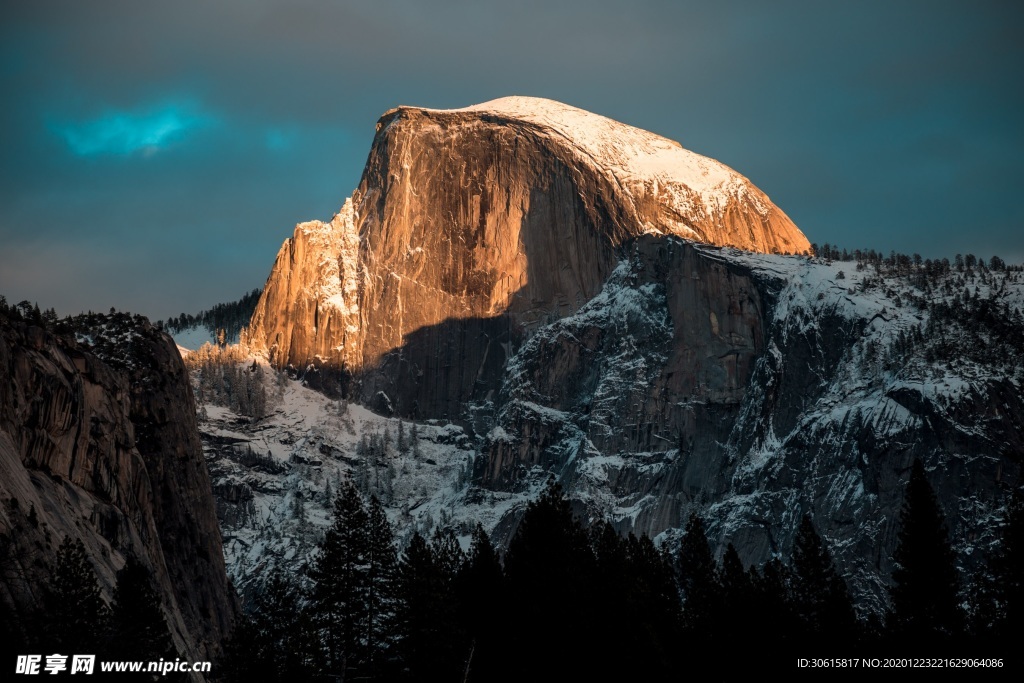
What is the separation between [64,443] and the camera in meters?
109

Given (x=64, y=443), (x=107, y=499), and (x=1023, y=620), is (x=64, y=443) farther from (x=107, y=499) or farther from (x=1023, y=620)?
(x=1023, y=620)

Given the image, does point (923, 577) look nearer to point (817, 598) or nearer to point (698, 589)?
point (817, 598)

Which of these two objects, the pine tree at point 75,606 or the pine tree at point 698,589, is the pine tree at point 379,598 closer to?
the pine tree at point 75,606

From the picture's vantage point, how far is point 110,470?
116m

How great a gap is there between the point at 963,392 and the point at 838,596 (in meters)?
96.8

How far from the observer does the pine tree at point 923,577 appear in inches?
3900

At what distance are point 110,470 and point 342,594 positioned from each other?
38989 mm

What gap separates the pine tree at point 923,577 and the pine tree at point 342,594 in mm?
34048

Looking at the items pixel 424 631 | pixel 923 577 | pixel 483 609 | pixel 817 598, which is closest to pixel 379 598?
pixel 424 631

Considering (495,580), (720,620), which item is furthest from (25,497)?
(720,620)

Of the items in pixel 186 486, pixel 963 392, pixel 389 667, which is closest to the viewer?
pixel 389 667

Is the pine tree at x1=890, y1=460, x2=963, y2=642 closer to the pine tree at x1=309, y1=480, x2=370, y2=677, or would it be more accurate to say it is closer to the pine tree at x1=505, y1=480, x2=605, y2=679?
the pine tree at x1=505, y1=480, x2=605, y2=679

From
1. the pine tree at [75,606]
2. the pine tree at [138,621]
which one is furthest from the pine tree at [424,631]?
the pine tree at [75,606]

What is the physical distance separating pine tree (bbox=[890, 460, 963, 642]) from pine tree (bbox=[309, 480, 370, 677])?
34.0m
